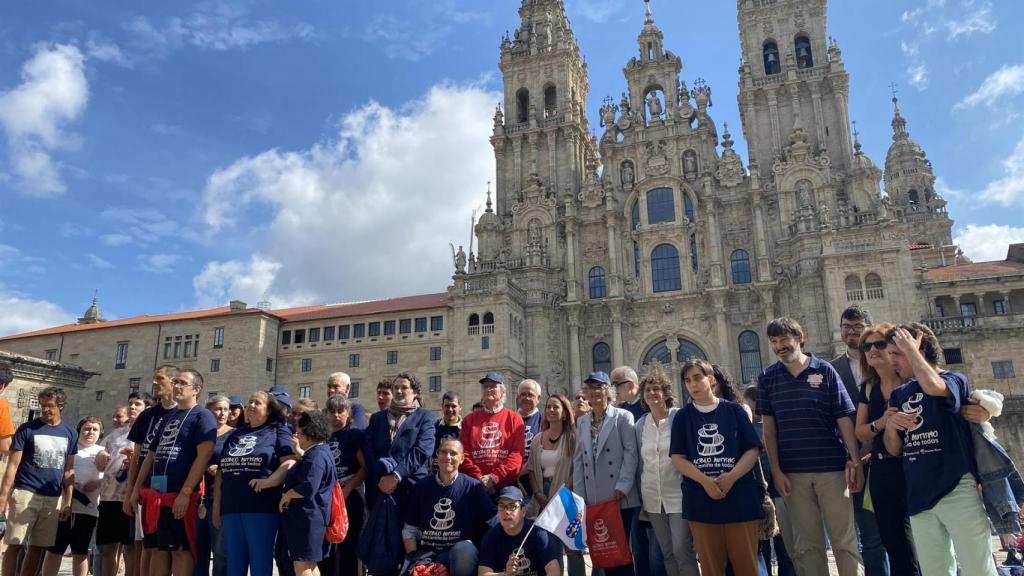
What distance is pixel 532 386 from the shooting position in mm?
9258

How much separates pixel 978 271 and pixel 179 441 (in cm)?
3883

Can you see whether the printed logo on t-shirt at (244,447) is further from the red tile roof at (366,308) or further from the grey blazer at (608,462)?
the red tile roof at (366,308)

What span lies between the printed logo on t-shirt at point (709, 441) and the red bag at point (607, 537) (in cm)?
149

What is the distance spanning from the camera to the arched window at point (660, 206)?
3966cm

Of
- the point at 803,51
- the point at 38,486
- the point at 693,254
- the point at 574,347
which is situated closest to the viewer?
the point at 38,486

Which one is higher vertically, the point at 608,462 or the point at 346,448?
the point at 346,448

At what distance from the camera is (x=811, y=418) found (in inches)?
269

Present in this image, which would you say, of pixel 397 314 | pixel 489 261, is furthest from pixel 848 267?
pixel 397 314

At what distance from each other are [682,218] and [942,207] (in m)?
35.5

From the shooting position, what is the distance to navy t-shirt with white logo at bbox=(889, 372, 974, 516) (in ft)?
18.0

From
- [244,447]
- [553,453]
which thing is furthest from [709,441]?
[244,447]

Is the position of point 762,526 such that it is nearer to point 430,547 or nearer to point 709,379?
point 709,379

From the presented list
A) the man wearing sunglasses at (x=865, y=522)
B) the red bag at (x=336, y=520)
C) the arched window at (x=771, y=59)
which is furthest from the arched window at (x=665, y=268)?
the red bag at (x=336, y=520)

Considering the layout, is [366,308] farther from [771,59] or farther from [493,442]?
[493,442]
